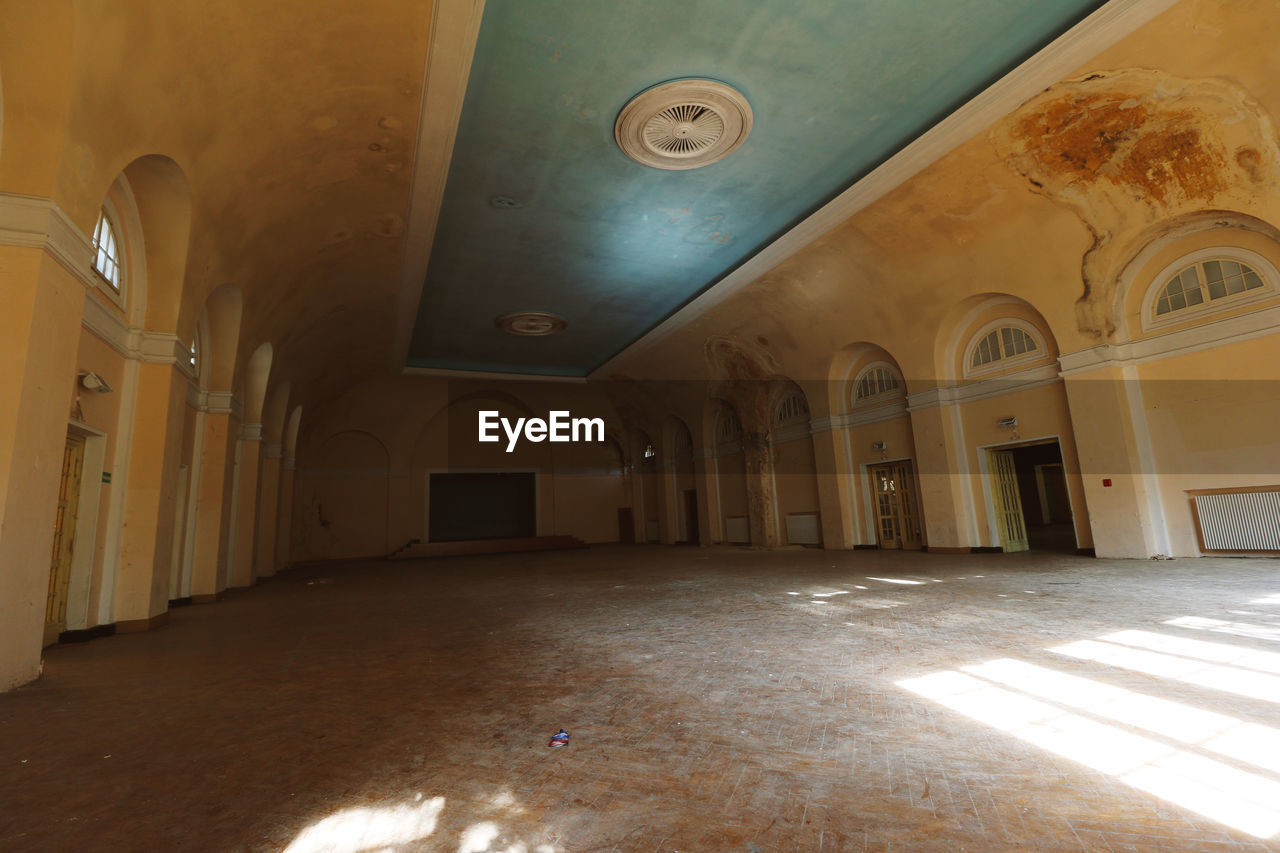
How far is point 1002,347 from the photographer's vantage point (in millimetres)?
13516

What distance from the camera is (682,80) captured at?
8859 millimetres

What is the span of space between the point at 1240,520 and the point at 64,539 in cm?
1654

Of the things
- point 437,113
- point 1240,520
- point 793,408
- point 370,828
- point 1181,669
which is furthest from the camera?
point 793,408

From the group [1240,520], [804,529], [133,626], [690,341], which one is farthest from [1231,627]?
[690,341]

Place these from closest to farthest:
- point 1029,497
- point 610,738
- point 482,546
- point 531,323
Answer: point 610,738 → point 531,323 → point 482,546 → point 1029,497

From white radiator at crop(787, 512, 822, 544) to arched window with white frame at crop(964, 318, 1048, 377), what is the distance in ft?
21.5

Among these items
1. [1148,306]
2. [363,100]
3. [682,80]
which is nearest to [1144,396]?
[1148,306]

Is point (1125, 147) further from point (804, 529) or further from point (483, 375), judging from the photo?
point (483, 375)

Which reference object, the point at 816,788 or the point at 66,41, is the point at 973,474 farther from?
the point at 66,41

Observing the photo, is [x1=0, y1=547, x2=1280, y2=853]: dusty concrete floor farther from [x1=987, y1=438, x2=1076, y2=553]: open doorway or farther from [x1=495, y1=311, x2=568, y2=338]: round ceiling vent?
[x1=495, y1=311, x2=568, y2=338]: round ceiling vent

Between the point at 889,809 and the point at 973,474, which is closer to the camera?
the point at 889,809

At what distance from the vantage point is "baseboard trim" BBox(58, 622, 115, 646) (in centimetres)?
701

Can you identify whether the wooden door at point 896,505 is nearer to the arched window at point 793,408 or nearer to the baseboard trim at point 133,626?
the arched window at point 793,408

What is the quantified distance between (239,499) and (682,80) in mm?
12439
